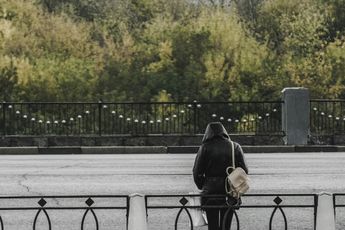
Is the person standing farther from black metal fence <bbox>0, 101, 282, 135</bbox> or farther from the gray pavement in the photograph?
black metal fence <bbox>0, 101, 282, 135</bbox>

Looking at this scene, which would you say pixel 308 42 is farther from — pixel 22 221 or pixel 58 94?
pixel 22 221

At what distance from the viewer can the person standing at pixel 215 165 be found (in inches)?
319

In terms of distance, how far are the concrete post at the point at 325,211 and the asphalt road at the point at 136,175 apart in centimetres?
246

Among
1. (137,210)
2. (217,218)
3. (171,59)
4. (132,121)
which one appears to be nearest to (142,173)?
(217,218)

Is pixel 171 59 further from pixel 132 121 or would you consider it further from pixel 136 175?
pixel 136 175

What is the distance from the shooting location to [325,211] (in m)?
7.89

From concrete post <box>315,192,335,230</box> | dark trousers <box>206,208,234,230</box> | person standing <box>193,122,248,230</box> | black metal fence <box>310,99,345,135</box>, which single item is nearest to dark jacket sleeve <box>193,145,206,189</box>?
person standing <box>193,122,248,230</box>

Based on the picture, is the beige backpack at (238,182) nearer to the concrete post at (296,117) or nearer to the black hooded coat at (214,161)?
the black hooded coat at (214,161)

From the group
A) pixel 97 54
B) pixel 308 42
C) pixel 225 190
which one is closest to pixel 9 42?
pixel 97 54

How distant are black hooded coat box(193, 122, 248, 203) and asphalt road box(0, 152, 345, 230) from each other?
2.22 metres

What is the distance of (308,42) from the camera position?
171ft

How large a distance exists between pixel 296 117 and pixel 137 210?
16770mm

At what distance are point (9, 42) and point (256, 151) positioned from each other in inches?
1138

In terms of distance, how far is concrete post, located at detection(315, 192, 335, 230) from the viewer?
788 cm
